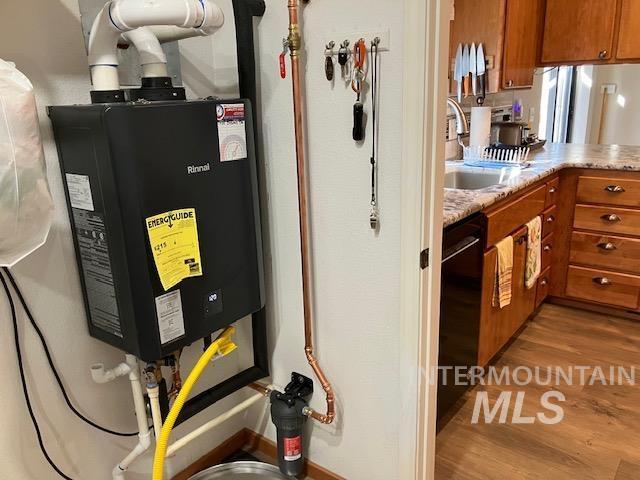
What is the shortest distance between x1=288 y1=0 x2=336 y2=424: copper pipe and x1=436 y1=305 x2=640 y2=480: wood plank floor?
1.92 feet

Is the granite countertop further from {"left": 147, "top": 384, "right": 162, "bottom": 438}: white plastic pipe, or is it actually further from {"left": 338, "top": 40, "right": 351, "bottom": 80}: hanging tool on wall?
{"left": 147, "top": 384, "right": 162, "bottom": 438}: white plastic pipe

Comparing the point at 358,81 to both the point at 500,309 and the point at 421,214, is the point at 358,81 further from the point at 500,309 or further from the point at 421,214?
the point at 500,309

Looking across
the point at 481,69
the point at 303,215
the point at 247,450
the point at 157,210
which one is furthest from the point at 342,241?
the point at 481,69

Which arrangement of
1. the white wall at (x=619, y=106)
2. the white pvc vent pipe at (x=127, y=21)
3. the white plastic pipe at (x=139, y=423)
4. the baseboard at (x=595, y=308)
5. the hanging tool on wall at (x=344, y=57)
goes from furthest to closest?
the white wall at (x=619, y=106) < the baseboard at (x=595, y=308) < the white plastic pipe at (x=139, y=423) < the hanging tool on wall at (x=344, y=57) < the white pvc vent pipe at (x=127, y=21)

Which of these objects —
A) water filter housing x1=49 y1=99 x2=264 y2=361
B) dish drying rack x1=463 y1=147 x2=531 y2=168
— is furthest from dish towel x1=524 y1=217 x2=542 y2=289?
water filter housing x1=49 y1=99 x2=264 y2=361

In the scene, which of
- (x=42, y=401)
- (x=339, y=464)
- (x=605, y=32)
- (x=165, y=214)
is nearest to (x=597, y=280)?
(x=605, y=32)

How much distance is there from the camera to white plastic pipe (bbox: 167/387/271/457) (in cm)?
161

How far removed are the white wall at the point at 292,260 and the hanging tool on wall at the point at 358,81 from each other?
3cm

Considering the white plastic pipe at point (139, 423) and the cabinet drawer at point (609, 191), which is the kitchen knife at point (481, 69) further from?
the white plastic pipe at point (139, 423)

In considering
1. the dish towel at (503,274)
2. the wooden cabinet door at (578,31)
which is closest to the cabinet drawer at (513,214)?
the dish towel at (503,274)

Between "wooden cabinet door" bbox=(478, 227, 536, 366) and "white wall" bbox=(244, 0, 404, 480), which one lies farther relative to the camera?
"wooden cabinet door" bbox=(478, 227, 536, 366)

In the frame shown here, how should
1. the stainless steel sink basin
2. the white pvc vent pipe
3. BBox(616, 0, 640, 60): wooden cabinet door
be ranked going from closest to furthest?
the white pvc vent pipe, the stainless steel sink basin, BBox(616, 0, 640, 60): wooden cabinet door

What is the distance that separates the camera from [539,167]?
9.14 ft

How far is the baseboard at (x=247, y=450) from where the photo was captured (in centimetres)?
185
